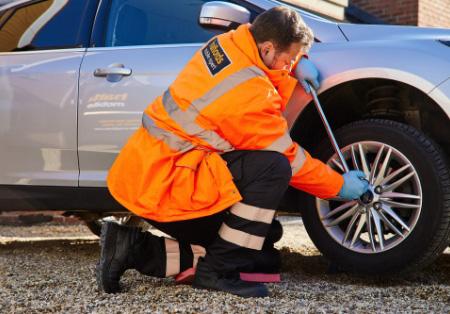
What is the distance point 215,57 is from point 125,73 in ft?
2.95

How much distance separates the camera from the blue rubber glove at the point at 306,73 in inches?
121

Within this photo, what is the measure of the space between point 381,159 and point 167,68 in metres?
1.21

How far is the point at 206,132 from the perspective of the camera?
270 cm

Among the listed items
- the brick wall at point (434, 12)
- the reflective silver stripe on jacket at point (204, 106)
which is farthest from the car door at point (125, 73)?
the brick wall at point (434, 12)

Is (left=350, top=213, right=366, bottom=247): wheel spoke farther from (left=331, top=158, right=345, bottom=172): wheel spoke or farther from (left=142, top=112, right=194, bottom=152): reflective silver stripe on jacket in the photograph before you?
(left=142, top=112, right=194, bottom=152): reflective silver stripe on jacket

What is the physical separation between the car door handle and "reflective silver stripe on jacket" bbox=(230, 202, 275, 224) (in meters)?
1.12

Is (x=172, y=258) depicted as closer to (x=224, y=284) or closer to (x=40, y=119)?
(x=224, y=284)

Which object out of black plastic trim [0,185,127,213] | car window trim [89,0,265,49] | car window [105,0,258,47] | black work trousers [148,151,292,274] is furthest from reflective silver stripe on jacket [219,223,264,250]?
car window trim [89,0,265,49]

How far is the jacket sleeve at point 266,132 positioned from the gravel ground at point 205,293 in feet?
1.64

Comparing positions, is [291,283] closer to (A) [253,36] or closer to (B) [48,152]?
(A) [253,36]

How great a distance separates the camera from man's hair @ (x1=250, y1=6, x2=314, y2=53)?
8.79ft

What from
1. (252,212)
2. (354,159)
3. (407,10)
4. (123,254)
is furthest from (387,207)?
(407,10)

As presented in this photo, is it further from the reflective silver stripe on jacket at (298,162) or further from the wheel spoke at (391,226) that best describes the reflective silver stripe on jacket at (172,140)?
the wheel spoke at (391,226)

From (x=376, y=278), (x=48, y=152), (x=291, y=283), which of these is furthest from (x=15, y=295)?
(x=376, y=278)
